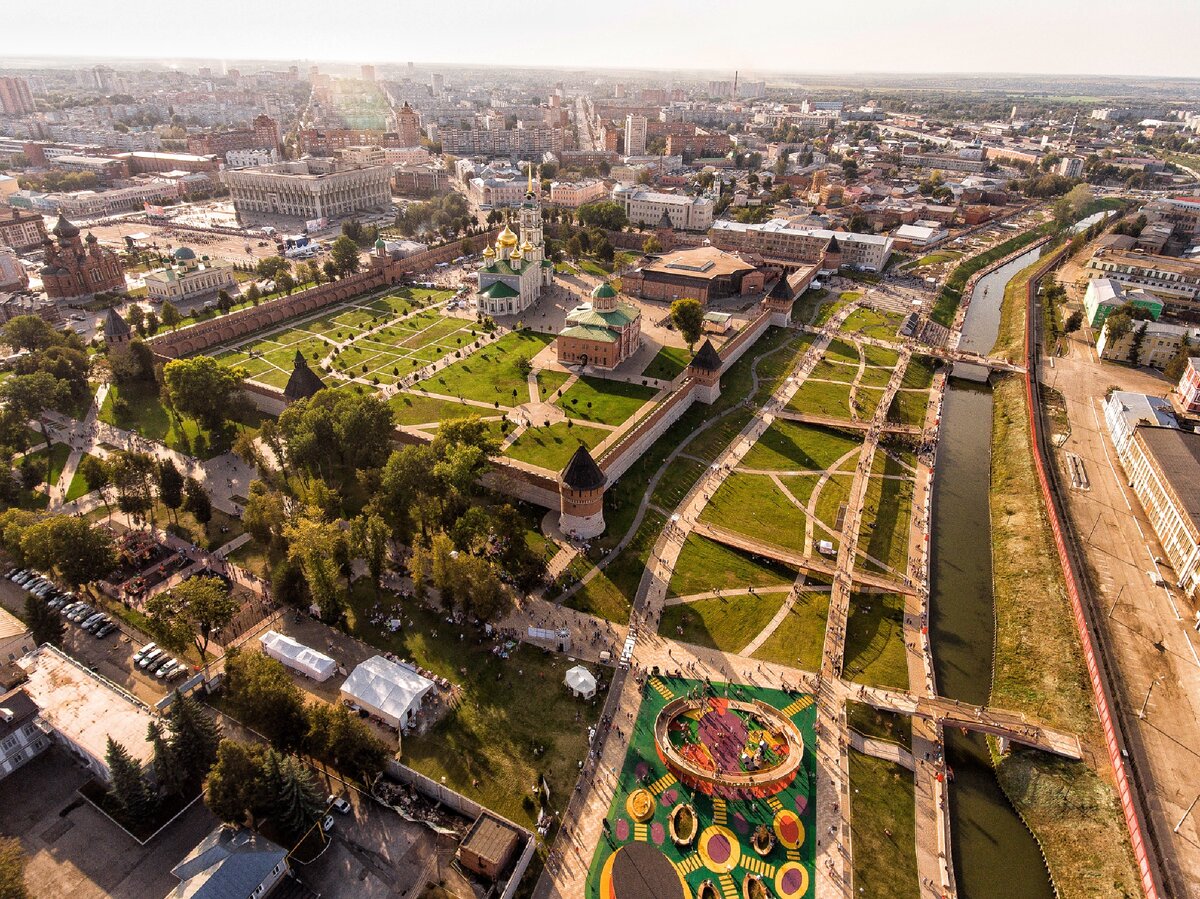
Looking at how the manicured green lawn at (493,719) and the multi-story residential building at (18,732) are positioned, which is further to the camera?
the manicured green lawn at (493,719)

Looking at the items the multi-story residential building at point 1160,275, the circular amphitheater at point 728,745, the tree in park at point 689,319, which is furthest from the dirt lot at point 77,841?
the multi-story residential building at point 1160,275

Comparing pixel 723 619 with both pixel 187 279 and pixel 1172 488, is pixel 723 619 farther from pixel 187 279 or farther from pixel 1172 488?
pixel 187 279

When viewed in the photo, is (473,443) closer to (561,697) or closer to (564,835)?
(561,697)

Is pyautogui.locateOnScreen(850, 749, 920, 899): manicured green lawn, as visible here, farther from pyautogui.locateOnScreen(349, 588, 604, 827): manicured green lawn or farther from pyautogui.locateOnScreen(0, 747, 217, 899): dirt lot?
pyautogui.locateOnScreen(0, 747, 217, 899): dirt lot

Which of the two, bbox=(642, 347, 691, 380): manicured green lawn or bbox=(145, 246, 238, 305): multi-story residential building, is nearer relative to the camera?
bbox=(642, 347, 691, 380): manicured green lawn

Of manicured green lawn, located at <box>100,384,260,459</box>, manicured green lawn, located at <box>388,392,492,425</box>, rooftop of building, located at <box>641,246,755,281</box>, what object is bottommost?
manicured green lawn, located at <box>100,384,260,459</box>

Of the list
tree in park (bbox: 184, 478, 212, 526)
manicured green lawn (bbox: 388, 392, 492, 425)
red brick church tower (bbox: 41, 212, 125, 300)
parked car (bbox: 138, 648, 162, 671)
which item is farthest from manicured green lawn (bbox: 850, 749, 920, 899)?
red brick church tower (bbox: 41, 212, 125, 300)

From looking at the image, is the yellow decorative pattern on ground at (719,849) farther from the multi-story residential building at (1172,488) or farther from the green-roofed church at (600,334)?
the green-roofed church at (600,334)
